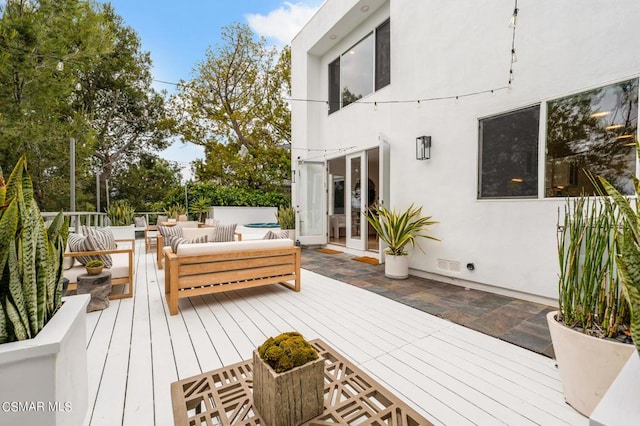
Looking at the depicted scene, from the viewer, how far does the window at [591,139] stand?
9.29 ft

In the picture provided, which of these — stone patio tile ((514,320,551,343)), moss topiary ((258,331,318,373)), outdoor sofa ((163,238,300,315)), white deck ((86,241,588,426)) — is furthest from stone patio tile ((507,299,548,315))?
moss topiary ((258,331,318,373))

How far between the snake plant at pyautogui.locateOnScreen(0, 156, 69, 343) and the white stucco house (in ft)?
11.3

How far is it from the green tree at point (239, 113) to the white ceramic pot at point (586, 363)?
12.6 metres

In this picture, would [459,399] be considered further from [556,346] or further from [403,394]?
[556,346]

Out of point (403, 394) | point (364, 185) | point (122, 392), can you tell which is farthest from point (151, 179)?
point (403, 394)

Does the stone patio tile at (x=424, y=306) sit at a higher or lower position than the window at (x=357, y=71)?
lower

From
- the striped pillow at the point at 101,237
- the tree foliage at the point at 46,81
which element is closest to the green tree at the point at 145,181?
the tree foliage at the point at 46,81

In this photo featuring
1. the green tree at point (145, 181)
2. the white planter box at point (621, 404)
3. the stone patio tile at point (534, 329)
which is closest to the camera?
the white planter box at point (621, 404)

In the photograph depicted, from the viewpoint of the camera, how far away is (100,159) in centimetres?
1353

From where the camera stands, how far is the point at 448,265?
167 inches

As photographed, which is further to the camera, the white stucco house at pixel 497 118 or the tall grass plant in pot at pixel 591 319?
the white stucco house at pixel 497 118

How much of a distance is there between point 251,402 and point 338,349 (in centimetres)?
117

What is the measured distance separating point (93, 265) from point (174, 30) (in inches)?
468

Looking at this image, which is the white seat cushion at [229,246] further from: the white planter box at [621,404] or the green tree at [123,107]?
the green tree at [123,107]
